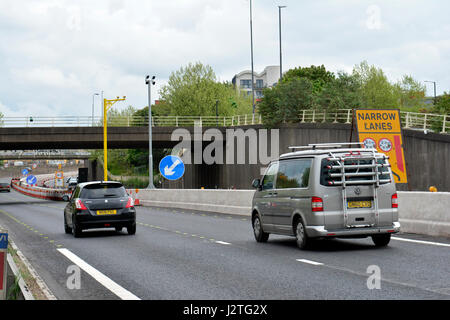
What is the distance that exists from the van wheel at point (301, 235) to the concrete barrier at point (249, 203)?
11.9 ft

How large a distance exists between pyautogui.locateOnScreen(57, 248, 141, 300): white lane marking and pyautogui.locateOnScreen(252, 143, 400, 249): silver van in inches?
167

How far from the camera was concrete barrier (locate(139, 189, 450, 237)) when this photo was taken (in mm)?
15597

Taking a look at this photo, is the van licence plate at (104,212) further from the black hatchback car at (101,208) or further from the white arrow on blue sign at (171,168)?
the white arrow on blue sign at (171,168)

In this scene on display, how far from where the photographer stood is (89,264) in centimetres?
1212

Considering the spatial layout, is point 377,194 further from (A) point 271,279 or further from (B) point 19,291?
(B) point 19,291

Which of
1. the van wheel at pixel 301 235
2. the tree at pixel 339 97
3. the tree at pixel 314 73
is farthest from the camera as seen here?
the tree at pixel 314 73

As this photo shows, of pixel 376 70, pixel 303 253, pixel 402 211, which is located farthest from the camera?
pixel 376 70

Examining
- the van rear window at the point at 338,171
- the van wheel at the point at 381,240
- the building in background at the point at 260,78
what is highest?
the building in background at the point at 260,78

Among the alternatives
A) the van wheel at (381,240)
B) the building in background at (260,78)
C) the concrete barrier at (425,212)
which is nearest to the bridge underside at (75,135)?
the concrete barrier at (425,212)

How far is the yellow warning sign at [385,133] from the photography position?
21984 millimetres

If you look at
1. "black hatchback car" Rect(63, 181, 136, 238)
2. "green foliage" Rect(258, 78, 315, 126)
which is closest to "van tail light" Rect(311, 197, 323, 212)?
"black hatchback car" Rect(63, 181, 136, 238)

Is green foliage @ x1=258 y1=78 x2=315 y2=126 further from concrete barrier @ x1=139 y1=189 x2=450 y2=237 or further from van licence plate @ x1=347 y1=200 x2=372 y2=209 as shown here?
van licence plate @ x1=347 y1=200 x2=372 y2=209
